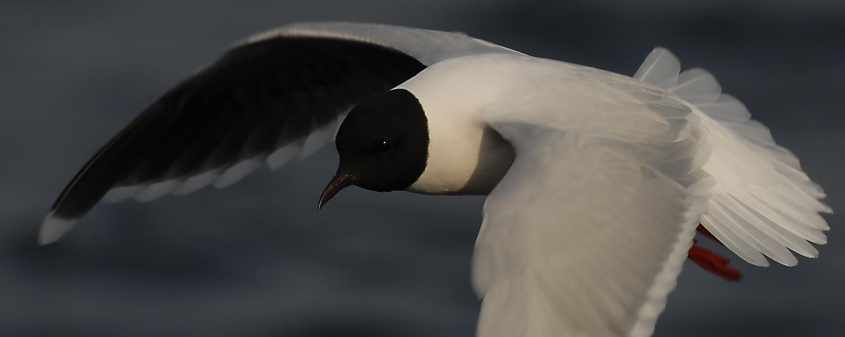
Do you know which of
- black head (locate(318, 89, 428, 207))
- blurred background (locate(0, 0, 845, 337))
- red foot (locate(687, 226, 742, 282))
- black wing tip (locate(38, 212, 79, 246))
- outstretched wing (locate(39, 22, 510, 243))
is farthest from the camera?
blurred background (locate(0, 0, 845, 337))

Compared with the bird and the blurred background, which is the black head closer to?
the bird

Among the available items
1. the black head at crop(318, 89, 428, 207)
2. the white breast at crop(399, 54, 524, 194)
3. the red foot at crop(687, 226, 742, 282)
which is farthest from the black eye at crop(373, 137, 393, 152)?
the red foot at crop(687, 226, 742, 282)

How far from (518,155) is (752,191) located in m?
0.96

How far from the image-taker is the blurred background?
33.1ft

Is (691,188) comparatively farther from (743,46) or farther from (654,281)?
(743,46)

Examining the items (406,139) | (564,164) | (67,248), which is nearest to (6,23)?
(67,248)

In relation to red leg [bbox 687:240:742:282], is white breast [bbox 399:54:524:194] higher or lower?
higher

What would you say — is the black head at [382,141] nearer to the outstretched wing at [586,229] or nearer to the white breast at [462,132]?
the white breast at [462,132]

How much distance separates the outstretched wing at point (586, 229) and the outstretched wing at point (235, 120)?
167 centimetres

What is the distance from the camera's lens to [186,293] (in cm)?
1043

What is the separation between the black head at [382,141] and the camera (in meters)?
6.78

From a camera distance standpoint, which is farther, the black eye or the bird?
the black eye

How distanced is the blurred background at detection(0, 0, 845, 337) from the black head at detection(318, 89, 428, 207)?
3130mm

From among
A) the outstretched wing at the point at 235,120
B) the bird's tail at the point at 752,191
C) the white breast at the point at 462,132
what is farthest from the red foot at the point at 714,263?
the outstretched wing at the point at 235,120
